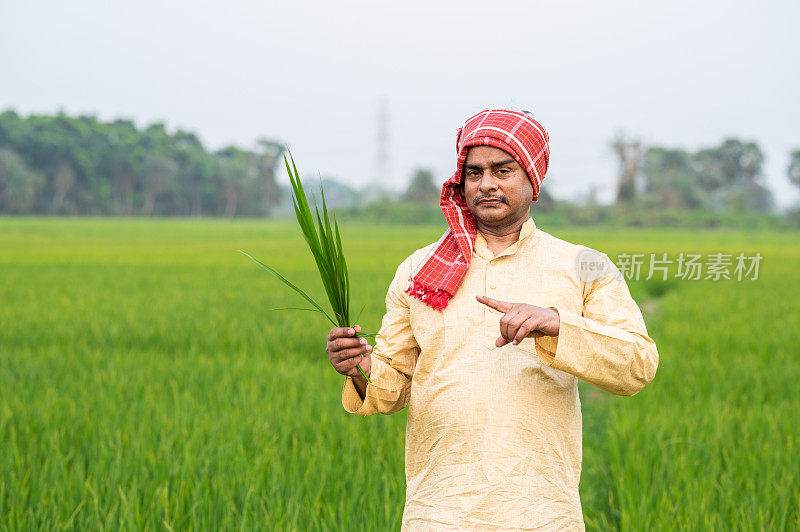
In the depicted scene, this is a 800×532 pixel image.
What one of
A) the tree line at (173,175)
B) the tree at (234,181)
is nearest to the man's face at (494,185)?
the tree line at (173,175)

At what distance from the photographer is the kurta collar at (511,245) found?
1.41 metres

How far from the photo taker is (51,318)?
23.1 ft

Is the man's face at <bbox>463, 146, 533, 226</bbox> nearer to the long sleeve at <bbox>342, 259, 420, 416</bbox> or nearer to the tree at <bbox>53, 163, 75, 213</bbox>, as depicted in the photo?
the long sleeve at <bbox>342, 259, 420, 416</bbox>

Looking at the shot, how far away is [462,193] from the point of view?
1468 millimetres

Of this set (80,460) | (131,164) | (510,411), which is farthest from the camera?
(131,164)

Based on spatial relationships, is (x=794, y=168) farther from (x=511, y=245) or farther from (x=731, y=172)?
(x=511, y=245)

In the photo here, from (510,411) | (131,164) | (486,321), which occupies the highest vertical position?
(131,164)

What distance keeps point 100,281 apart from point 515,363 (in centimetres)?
1061

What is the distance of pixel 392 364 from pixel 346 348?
0.64 feet

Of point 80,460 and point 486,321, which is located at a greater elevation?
point 486,321

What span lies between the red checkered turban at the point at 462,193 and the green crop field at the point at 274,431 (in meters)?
0.69

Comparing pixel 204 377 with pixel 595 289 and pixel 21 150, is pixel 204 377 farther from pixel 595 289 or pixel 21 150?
pixel 21 150

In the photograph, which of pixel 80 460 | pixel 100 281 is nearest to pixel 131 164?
pixel 100 281

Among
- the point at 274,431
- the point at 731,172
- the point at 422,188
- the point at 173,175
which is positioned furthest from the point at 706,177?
the point at 274,431
